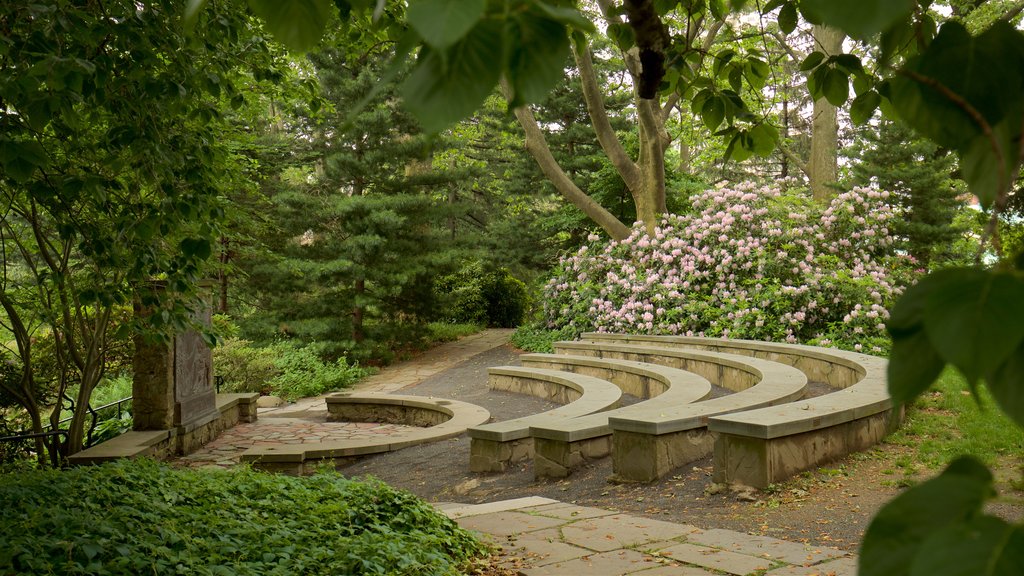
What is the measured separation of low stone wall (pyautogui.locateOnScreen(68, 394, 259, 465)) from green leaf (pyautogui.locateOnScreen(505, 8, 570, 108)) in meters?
6.23

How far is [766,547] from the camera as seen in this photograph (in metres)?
3.82

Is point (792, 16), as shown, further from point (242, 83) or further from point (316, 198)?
point (316, 198)

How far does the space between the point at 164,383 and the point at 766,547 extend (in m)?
5.89

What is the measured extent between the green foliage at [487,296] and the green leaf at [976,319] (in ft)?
67.0

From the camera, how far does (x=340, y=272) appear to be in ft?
51.6

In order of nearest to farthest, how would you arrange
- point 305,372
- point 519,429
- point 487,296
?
1. point 519,429
2. point 305,372
3. point 487,296

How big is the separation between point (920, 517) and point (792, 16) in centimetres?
226

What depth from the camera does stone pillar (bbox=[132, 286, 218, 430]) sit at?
7355mm

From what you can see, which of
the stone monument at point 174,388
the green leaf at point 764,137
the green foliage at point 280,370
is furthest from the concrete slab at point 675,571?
the green foliage at point 280,370

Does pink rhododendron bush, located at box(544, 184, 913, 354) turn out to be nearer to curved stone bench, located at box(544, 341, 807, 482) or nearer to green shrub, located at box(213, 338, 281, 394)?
curved stone bench, located at box(544, 341, 807, 482)

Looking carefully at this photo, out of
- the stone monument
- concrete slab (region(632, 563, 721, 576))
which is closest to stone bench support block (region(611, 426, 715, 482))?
concrete slab (region(632, 563, 721, 576))

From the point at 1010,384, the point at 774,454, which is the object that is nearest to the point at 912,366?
the point at 1010,384

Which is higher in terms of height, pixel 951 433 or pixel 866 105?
pixel 866 105

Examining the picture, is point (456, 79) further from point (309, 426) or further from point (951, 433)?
point (309, 426)
